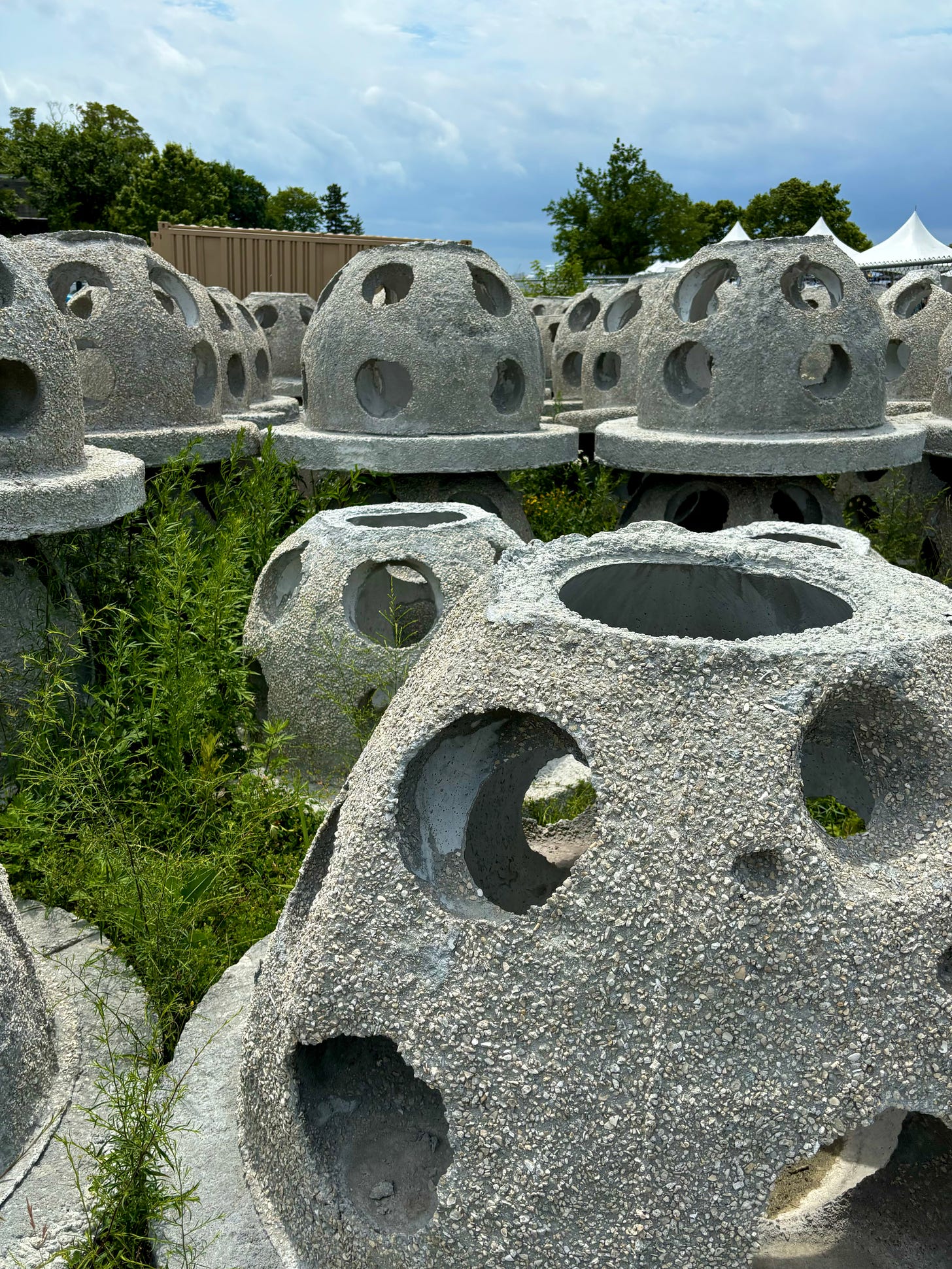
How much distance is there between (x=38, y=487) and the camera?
5.02 metres

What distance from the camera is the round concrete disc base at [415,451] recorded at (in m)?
7.79

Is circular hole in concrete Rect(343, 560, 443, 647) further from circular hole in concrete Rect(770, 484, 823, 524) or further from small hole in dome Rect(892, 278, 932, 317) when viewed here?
small hole in dome Rect(892, 278, 932, 317)

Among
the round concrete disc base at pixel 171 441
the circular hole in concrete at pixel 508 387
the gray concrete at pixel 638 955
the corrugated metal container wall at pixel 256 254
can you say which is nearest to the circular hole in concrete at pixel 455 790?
the gray concrete at pixel 638 955

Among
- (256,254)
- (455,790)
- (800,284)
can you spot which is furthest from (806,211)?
(455,790)

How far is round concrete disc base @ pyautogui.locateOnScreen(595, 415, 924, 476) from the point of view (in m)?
7.78

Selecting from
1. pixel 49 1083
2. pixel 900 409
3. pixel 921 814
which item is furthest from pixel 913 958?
pixel 900 409

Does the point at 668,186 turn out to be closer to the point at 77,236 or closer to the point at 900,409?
the point at 900,409

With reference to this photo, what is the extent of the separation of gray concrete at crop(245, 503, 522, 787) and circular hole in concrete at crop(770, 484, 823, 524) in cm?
381

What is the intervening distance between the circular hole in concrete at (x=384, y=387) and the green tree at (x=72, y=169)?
29872 mm

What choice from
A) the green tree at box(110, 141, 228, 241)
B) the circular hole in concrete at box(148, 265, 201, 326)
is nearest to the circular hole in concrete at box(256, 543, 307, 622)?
the circular hole in concrete at box(148, 265, 201, 326)

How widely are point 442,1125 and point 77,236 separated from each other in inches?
273

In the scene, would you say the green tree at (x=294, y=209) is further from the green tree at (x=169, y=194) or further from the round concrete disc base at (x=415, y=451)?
the round concrete disc base at (x=415, y=451)

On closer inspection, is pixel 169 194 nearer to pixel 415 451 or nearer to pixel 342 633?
pixel 415 451

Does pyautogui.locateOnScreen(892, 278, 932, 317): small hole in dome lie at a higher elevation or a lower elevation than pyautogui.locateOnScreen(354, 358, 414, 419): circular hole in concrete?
higher
